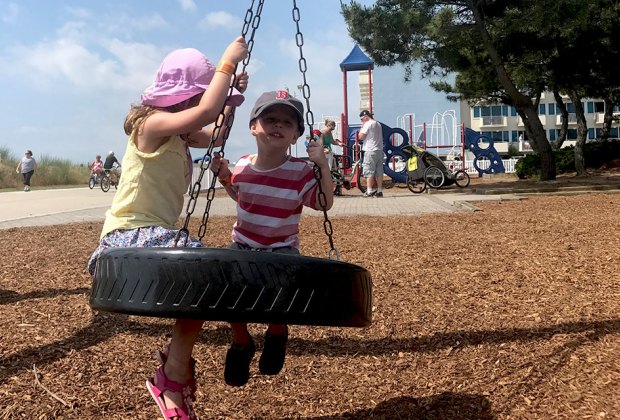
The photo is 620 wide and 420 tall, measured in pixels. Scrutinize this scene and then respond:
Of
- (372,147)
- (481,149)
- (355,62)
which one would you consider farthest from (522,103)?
(355,62)

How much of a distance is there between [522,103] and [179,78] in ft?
50.0

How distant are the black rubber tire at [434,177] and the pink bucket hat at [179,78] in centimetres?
1354

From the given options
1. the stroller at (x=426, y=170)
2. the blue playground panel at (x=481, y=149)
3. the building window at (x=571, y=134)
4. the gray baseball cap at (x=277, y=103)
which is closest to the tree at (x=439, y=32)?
the stroller at (x=426, y=170)

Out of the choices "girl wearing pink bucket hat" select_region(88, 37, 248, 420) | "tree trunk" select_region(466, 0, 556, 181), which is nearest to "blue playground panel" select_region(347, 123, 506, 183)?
"tree trunk" select_region(466, 0, 556, 181)

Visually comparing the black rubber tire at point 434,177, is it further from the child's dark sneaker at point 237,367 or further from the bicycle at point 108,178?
the child's dark sneaker at point 237,367

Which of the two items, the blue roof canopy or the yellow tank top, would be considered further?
the blue roof canopy

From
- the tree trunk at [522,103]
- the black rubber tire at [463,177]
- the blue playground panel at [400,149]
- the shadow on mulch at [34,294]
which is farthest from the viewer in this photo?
the blue playground panel at [400,149]

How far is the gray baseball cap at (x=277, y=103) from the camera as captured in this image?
2404 millimetres

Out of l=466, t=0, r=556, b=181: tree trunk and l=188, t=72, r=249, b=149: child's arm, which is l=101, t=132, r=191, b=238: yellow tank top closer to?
l=188, t=72, r=249, b=149: child's arm

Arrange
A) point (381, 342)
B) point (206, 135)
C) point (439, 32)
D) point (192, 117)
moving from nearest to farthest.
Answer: point (192, 117)
point (206, 135)
point (381, 342)
point (439, 32)

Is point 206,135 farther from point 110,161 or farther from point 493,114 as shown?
point 493,114

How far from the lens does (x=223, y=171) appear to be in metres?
2.52

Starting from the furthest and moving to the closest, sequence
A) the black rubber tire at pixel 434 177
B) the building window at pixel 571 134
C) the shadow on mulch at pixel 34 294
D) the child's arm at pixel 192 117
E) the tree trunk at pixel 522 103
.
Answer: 1. the building window at pixel 571 134
2. the black rubber tire at pixel 434 177
3. the tree trunk at pixel 522 103
4. the shadow on mulch at pixel 34 294
5. the child's arm at pixel 192 117

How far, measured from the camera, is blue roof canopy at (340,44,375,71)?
21.5m
